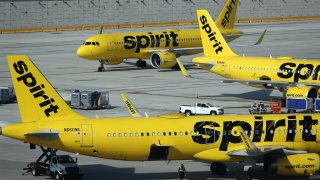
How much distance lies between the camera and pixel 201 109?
84.4 metres

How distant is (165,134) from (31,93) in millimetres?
8817

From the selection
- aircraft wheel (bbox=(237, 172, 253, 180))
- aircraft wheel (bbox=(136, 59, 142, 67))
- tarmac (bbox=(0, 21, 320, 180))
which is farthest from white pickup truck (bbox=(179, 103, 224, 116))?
aircraft wheel (bbox=(136, 59, 142, 67))

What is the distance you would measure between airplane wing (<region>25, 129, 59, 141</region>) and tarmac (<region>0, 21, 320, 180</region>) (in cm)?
435

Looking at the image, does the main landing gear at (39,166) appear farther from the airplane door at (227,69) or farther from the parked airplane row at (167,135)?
the airplane door at (227,69)

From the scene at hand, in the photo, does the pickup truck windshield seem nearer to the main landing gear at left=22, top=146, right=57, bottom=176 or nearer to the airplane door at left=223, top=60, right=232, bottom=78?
the main landing gear at left=22, top=146, right=57, bottom=176

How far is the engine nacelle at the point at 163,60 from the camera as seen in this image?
12144 cm

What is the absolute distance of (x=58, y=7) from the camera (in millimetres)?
196125

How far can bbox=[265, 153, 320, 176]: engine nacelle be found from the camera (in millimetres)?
55094

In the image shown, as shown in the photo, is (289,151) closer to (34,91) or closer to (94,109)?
(34,91)

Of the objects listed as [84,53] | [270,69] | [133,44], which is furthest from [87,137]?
[133,44]

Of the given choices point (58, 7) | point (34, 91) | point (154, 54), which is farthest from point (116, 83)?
point (58, 7)

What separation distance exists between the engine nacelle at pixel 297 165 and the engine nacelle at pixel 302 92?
95.0 feet

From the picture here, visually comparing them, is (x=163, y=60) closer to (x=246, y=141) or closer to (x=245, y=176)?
(x=245, y=176)

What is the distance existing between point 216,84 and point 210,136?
168ft
